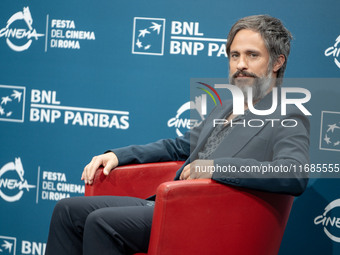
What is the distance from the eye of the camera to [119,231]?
2.09 metres

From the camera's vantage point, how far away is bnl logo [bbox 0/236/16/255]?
143 inches

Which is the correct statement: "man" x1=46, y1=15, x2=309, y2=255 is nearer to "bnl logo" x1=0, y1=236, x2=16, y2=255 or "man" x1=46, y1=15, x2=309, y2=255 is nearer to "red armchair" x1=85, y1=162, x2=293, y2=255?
"red armchair" x1=85, y1=162, x2=293, y2=255

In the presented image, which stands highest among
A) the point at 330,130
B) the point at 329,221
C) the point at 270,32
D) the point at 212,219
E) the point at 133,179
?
the point at 270,32

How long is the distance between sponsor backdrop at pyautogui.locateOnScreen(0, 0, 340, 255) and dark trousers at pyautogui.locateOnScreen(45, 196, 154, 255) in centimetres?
104

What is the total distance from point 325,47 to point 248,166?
4.18 feet

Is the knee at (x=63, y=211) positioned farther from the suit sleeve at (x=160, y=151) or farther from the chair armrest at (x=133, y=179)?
the suit sleeve at (x=160, y=151)

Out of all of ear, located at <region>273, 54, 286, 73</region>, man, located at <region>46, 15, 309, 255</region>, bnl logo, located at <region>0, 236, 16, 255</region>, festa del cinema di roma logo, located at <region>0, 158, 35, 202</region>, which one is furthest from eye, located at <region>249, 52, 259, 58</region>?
bnl logo, located at <region>0, 236, 16, 255</region>

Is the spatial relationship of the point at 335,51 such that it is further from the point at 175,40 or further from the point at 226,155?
the point at 226,155

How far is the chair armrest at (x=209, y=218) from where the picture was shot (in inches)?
76.7

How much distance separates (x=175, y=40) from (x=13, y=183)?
1.59 meters

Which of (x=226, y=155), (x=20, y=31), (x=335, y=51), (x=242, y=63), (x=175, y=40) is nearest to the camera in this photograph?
(x=226, y=155)

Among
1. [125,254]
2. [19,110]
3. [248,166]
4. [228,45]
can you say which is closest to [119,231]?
[125,254]

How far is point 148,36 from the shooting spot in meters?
3.23

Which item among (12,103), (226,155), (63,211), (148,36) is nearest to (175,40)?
(148,36)
